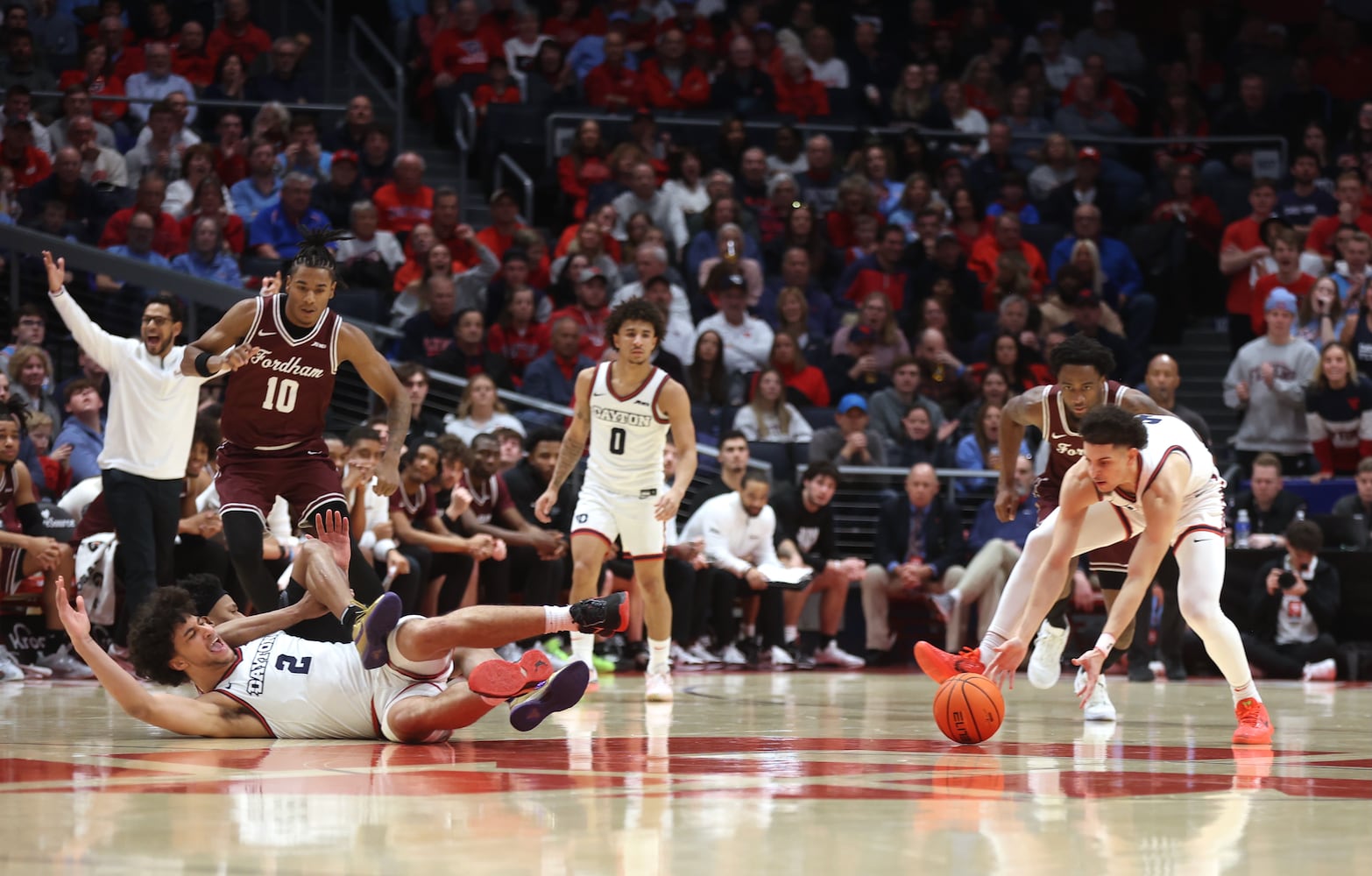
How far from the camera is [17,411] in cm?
1026

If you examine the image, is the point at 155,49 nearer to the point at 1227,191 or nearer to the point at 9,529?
the point at 9,529

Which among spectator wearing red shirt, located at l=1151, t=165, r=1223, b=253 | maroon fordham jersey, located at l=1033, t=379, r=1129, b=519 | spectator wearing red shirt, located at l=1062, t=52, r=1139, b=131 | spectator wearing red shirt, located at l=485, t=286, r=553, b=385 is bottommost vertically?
maroon fordham jersey, located at l=1033, t=379, r=1129, b=519

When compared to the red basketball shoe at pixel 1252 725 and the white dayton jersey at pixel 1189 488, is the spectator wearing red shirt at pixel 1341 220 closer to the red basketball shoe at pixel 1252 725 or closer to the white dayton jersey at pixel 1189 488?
the white dayton jersey at pixel 1189 488

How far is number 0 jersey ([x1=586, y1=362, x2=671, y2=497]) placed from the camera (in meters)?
9.37

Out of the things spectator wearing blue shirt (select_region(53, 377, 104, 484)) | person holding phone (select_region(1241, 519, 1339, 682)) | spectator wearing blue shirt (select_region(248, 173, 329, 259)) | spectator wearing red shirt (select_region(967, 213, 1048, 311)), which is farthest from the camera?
spectator wearing red shirt (select_region(967, 213, 1048, 311))

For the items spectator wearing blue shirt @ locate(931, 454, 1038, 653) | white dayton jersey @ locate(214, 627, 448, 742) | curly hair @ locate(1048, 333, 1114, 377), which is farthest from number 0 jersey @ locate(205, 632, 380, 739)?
spectator wearing blue shirt @ locate(931, 454, 1038, 653)

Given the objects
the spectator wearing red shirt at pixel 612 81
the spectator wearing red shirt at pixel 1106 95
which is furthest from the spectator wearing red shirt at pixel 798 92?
the spectator wearing red shirt at pixel 1106 95

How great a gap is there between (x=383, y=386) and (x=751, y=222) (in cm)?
822

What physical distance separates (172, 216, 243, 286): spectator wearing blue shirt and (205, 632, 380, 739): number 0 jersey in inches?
286

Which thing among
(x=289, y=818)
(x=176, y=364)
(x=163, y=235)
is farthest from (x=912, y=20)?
(x=289, y=818)

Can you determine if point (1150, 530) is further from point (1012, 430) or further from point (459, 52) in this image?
point (459, 52)

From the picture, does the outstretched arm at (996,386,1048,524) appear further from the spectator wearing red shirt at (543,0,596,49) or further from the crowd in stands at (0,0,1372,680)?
the spectator wearing red shirt at (543,0,596,49)

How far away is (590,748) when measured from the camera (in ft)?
19.5

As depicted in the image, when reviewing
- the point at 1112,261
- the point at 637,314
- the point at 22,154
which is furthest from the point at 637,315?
the point at 1112,261
